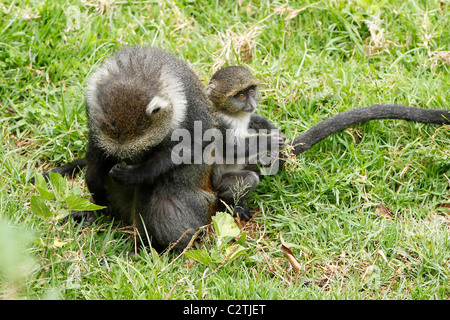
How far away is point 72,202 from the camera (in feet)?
13.2

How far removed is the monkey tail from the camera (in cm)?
542

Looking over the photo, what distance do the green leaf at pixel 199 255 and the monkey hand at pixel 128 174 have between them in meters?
0.70

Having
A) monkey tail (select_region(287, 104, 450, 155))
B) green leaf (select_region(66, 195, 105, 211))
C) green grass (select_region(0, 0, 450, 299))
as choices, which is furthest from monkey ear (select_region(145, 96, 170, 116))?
monkey tail (select_region(287, 104, 450, 155))

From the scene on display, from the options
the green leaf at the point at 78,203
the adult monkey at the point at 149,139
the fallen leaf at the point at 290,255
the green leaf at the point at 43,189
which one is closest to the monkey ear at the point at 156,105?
the adult monkey at the point at 149,139

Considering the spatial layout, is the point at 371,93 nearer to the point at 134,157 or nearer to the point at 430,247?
the point at 430,247

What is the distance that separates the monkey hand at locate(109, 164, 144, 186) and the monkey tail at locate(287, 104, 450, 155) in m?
1.60

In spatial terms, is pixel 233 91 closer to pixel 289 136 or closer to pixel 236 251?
pixel 289 136

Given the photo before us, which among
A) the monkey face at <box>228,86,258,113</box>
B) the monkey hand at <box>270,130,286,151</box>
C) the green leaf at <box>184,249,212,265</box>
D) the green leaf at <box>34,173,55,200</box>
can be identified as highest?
the monkey face at <box>228,86,258,113</box>

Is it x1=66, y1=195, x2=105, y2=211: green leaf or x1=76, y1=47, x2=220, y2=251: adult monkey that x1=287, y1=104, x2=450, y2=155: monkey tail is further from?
x1=66, y1=195, x2=105, y2=211: green leaf

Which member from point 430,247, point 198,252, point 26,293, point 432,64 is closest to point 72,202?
point 26,293

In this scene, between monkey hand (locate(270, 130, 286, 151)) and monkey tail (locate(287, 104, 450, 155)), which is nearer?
monkey hand (locate(270, 130, 286, 151))

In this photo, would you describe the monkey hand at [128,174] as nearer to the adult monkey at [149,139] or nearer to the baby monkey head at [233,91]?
the adult monkey at [149,139]

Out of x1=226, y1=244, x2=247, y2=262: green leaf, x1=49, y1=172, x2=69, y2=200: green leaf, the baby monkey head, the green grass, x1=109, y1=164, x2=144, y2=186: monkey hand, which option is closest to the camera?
x1=49, y1=172, x2=69, y2=200: green leaf

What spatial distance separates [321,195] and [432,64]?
2.05 m
